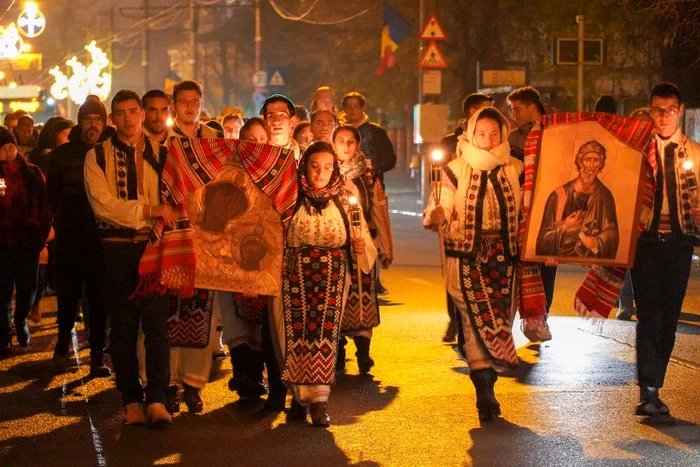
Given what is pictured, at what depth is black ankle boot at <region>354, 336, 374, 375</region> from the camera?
9359mm

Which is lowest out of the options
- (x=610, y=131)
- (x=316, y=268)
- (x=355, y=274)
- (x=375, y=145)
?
(x=355, y=274)

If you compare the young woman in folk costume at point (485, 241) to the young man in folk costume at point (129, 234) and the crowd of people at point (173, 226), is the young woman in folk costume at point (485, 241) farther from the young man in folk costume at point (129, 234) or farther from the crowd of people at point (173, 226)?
the young man in folk costume at point (129, 234)

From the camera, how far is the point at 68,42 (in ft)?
225

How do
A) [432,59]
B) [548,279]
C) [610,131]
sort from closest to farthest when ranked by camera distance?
[610,131] → [548,279] → [432,59]

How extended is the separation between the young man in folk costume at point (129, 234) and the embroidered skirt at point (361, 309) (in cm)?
198

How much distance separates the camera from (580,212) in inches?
301

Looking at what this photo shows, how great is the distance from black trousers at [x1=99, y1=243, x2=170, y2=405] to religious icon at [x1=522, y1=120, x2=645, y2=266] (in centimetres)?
223

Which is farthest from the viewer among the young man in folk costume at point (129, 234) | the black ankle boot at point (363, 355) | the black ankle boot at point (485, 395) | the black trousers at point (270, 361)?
the black ankle boot at point (363, 355)

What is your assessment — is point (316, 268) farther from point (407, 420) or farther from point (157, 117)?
point (157, 117)

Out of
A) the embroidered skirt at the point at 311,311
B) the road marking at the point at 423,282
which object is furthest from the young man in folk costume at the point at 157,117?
the road marking at the point at 423,282

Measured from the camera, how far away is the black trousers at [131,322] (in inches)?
292

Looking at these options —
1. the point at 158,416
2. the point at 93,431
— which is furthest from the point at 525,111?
the point at 93,431

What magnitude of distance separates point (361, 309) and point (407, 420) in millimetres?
1666

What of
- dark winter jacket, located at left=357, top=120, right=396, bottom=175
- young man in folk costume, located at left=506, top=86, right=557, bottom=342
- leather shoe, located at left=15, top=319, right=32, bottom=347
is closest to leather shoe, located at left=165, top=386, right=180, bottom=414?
young man in folk costume, located at left=506, top=86, right=557, bottom=342
